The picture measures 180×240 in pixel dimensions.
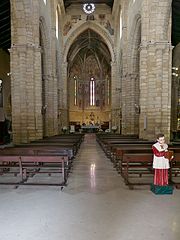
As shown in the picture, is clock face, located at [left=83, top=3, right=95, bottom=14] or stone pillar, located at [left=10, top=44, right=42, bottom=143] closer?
stone pillar, located at [left=10, top=44, right=42, bottom=143]

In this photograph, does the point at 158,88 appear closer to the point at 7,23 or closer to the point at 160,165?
the point at 160,165

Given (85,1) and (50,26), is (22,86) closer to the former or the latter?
(50,26)

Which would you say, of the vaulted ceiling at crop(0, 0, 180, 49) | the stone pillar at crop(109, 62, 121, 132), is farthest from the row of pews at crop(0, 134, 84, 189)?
the stone pillar at crop(109, 62, 121, 132)

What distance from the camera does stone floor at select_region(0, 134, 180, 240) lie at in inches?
149

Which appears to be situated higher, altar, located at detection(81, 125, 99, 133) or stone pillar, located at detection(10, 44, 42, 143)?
stone pillar, located at detection(10, 44, 42, 143)

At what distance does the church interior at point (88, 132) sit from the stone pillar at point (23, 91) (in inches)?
2.1

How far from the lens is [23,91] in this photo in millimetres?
14094

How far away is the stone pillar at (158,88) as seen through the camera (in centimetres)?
1361

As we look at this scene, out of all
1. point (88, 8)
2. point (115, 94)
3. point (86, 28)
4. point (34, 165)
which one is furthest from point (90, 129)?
point (34, 165)

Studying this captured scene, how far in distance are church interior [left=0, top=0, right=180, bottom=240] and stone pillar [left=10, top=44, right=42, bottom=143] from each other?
5 cm

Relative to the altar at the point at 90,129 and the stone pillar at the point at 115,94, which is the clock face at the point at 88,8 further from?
the altar at the point at 90,129

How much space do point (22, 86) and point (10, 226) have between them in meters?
10.9

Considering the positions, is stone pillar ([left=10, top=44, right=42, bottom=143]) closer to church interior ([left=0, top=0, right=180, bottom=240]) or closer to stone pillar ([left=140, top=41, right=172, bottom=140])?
church interior ([left=0, top=0, right=180, bottom=240])

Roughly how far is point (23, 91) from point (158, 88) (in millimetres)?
7259
